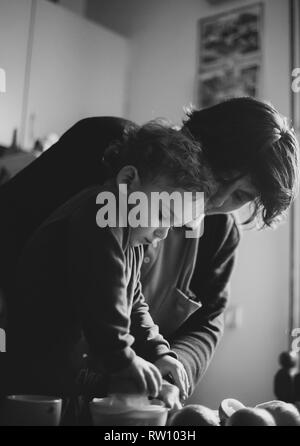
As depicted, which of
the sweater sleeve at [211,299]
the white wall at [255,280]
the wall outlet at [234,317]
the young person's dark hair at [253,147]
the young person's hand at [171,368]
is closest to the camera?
the young person's hand at [171,368]

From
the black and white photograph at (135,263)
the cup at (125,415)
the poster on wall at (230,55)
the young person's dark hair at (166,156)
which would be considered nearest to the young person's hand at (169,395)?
the black and white photograph at (135,263)

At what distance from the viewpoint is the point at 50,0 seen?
3008mm

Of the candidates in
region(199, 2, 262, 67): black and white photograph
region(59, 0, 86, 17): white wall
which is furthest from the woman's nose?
region(59, 0, 86, 17): white wall

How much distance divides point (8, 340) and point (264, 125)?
53cm

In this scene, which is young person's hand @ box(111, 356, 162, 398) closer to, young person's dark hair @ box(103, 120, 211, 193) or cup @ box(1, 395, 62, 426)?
cup @ box(1, 395, 62, 426)

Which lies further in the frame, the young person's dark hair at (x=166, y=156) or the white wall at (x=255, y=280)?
the white wall at (x=255, y=280)

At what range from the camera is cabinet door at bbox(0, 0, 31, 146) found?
8.44ft

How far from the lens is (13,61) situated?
2.62 meters

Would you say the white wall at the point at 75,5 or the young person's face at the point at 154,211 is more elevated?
the white wall at the point at 75,5

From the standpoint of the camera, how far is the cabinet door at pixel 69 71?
109 inches

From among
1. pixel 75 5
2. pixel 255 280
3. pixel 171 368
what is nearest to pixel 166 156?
pixel 171 368

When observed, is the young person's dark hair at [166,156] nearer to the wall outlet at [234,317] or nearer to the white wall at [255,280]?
the white wall at [255,280]

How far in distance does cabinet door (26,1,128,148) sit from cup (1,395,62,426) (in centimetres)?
226

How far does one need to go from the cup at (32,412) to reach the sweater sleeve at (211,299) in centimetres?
51
